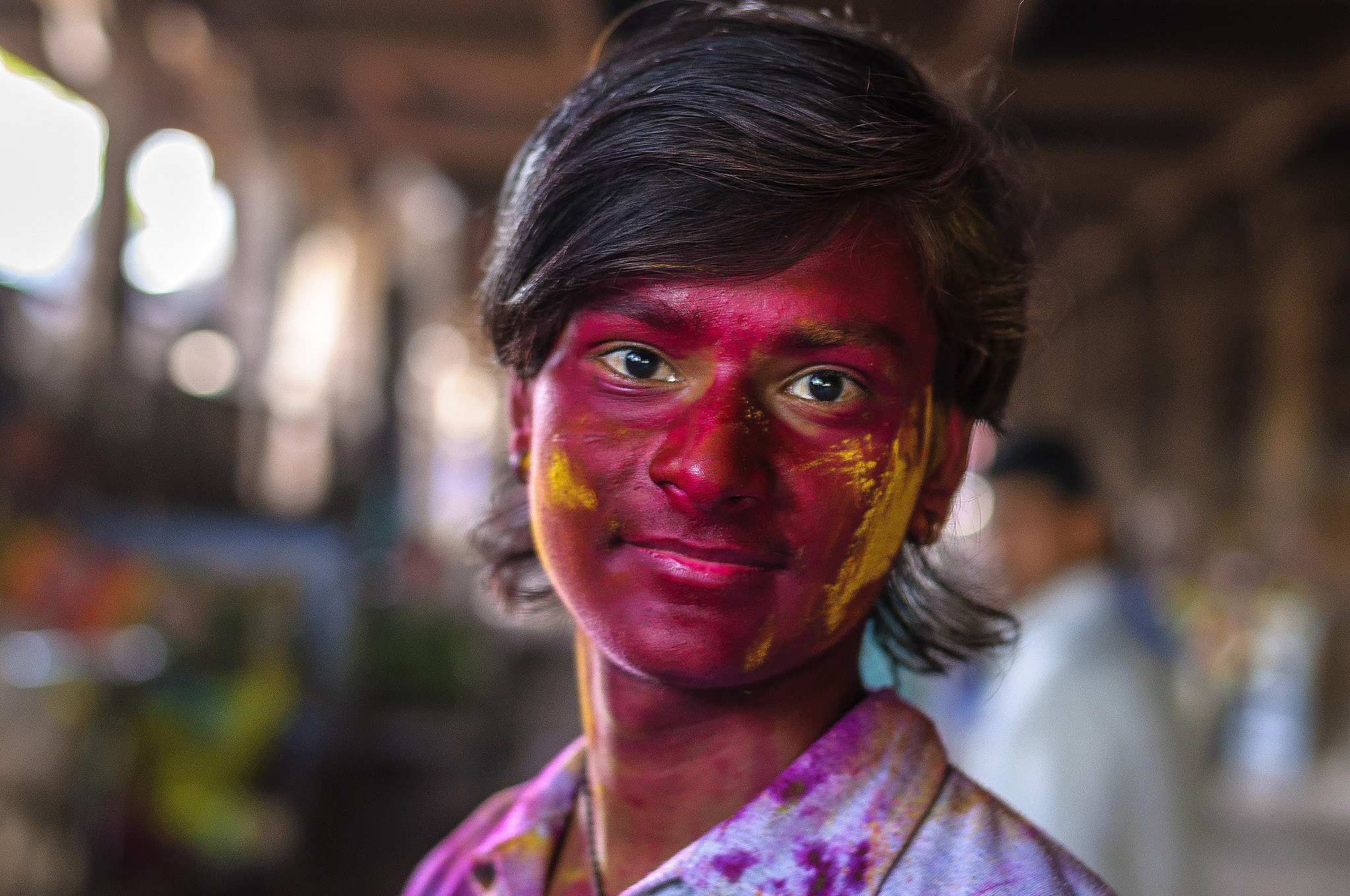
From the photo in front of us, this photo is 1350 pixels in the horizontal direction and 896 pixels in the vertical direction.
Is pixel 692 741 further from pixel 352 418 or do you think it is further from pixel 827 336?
pixel 352 418

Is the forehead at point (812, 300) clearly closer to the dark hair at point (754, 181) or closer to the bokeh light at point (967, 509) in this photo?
the dark hair at point (754, 181)

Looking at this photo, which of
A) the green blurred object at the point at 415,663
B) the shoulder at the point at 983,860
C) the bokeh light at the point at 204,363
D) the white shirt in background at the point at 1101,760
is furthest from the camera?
the bokeh light at the point at 204,363

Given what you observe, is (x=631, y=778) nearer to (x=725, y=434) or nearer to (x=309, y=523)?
(x=725, y=434)

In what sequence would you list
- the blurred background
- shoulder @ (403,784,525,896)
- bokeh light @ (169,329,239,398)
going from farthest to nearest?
bokeh light @ (169,329,239,398) < the blurred background < shoulder @ (403,784,525,896)

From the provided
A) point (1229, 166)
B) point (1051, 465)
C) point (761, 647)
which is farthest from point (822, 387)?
point (1229, 166)

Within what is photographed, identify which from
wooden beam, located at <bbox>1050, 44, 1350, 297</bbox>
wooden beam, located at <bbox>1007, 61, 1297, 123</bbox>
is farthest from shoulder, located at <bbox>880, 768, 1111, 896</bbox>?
wooden beam, located at <bbox>1007, 61, 1297, 123</bbox>

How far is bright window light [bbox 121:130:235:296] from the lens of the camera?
734 cm

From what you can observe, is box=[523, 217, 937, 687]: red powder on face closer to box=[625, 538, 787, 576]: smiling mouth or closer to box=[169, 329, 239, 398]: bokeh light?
box=[625, 538, 787, 576]: smiling mouth

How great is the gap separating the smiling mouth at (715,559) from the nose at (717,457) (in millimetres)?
32

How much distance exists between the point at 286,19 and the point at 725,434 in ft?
25.7

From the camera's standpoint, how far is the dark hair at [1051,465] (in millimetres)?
3137

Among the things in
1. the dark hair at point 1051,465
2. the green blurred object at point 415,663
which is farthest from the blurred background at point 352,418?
the dark hair at point 1051,465

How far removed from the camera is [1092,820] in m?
2.55

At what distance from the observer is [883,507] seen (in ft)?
3.14
